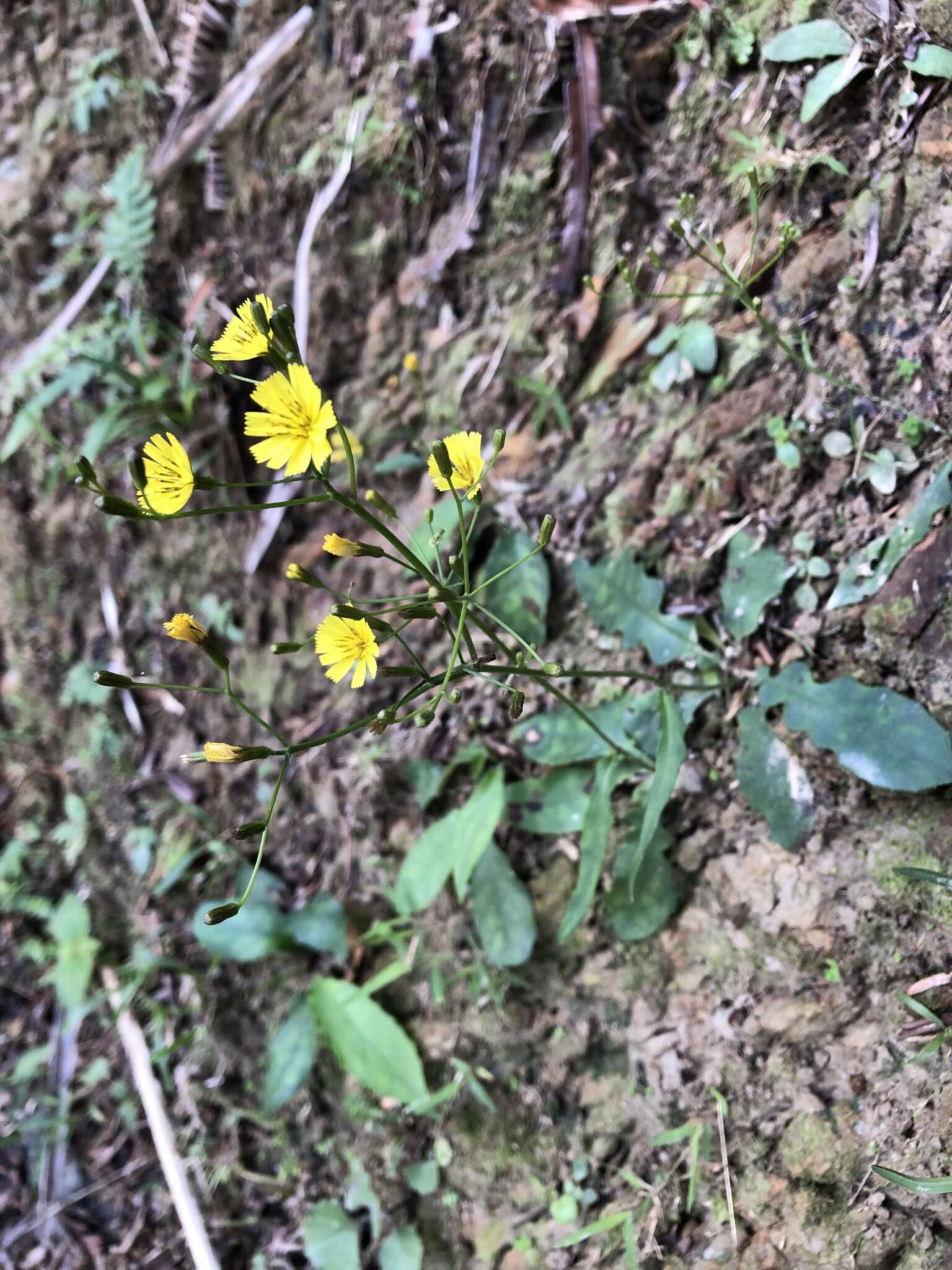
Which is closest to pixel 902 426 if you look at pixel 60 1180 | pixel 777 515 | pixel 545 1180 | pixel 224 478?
pixel 777 515

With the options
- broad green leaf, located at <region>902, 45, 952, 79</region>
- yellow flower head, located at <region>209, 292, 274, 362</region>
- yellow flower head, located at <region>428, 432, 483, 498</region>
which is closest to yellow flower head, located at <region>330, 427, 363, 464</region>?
yellow flower head, located at <region>428, 432, 483, 498</region>

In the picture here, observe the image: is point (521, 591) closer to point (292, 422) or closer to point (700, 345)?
point (700, 345)

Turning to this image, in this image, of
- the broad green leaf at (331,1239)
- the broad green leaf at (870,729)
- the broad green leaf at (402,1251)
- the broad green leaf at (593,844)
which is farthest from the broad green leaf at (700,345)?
the broad green leaf at (331,1239)

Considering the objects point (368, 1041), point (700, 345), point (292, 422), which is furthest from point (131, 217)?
point (368, 1041)

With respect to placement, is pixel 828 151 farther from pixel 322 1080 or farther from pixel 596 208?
pixel 322 1080

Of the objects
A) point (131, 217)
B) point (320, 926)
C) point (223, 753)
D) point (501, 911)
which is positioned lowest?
point (320, 926)

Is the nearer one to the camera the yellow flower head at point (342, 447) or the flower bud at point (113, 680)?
the flower bud at point (113, 680)

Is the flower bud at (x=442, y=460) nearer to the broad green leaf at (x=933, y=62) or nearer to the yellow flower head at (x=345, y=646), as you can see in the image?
the yellow flower head at (x=345, y=646)
